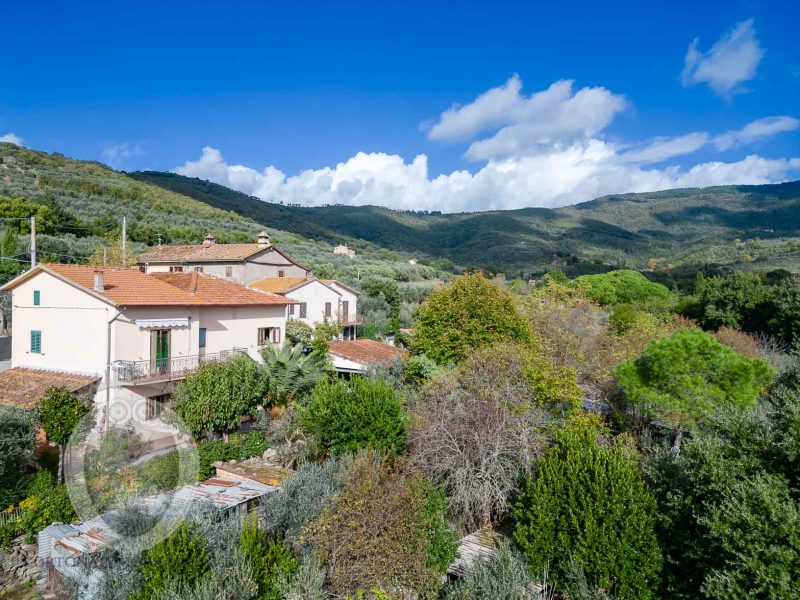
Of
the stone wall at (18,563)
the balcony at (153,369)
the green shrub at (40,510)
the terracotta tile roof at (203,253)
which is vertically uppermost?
the terracotta tile roof at (203,253)

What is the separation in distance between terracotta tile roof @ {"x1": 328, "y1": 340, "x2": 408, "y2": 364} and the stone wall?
46.2 ft

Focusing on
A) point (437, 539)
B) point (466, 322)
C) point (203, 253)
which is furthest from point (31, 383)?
point (203, 253)

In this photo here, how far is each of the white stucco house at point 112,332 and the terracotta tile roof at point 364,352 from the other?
6.00 meters

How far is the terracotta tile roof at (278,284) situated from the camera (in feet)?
103

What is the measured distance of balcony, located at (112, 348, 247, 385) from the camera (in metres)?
17.2

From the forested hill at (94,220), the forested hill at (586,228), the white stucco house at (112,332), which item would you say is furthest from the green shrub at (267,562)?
the forested hill at (586,228)

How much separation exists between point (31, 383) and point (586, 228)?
120 meters

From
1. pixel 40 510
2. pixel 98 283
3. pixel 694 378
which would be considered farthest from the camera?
pixel 98 283

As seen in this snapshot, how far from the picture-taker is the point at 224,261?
33719mm

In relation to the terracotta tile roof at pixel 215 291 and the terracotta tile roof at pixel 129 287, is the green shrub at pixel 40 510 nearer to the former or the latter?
the terracotta tile roof at pixel 129 287

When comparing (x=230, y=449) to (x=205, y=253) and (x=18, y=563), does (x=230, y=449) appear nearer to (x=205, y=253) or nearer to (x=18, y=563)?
(x=18, y=563)

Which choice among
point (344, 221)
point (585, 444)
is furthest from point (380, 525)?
point (344, 221)

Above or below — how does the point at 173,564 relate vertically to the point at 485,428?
below

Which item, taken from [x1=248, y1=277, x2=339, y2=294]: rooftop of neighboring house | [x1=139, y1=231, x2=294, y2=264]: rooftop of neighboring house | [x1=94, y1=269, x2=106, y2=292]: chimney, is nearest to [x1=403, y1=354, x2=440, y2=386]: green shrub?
[x1=94, y1=269, x2=106, y2=292]: chimney
